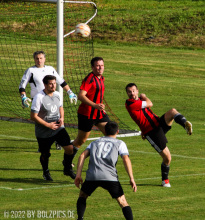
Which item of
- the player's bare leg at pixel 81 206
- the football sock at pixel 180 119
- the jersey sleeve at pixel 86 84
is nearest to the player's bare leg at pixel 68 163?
the jersey sleeve at pixel 86 84

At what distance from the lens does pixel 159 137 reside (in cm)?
1256

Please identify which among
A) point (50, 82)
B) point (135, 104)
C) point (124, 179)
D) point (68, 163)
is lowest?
point (124, 179)

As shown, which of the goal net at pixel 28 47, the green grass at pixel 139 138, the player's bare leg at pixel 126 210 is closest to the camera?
the player's bare leg at pixel 126 210

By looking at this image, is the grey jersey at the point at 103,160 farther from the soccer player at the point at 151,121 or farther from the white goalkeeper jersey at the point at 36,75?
the white goalkeeper jersey at the point at 36,75

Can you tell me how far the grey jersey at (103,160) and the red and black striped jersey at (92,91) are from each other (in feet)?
14.2

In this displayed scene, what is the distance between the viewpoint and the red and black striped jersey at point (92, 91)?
534 inches

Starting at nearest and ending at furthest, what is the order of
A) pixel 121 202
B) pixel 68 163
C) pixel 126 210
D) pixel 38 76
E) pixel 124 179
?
pixel 126 210, pixel 121 202, pixel 68 163, pixel 124 179, pixel 38 76

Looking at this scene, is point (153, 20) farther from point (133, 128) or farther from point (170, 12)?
point (133, 128)

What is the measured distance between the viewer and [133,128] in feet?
65.3

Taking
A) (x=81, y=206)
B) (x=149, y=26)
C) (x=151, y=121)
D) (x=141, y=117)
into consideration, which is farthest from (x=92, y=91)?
(x=149, y=26)

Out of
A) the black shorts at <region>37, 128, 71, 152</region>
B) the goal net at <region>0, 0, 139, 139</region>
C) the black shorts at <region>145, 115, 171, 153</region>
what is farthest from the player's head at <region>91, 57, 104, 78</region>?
the goal net at <region>0, 0, 139, 139</region>

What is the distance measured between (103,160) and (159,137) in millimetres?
3486

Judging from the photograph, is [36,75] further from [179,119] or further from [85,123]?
[179,119]

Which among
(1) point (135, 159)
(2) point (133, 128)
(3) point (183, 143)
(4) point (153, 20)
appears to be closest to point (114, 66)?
(4) point (153, 20)
